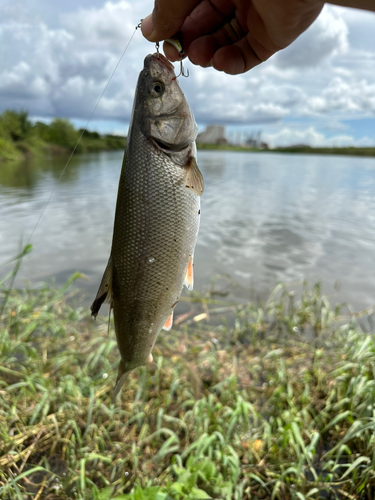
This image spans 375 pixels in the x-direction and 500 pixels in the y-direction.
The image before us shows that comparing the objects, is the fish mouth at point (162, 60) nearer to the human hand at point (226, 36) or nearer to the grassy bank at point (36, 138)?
the human hand at point (226, 36)

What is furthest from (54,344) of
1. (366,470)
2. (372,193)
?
(372,193)

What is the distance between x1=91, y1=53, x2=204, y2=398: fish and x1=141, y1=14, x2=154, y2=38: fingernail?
0.52 feet

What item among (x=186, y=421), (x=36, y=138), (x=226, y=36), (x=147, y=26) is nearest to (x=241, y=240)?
(x=186, y=421)

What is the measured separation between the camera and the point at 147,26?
2.05m

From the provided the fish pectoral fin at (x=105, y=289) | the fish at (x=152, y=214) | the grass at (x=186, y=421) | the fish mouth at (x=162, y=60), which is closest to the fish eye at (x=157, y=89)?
the fish at (x=152, y=214)

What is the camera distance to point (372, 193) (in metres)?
19.4

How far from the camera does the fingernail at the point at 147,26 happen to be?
6.70 ft

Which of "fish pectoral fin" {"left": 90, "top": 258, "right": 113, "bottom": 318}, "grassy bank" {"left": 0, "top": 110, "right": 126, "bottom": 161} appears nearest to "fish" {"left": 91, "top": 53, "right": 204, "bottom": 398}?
"fish pectoral fin" {"left": 90, "top": 258, "right": 113, "bottom": 318}

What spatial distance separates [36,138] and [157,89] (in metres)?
59.4

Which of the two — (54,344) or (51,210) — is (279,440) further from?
(51,210)

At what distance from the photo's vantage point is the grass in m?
2.71

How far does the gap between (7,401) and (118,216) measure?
2.58 meters

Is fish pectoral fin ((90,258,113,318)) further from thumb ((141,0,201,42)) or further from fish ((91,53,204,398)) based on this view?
thumb ((141,0,201,42))

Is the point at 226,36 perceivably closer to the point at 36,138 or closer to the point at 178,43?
the point at 178,43
